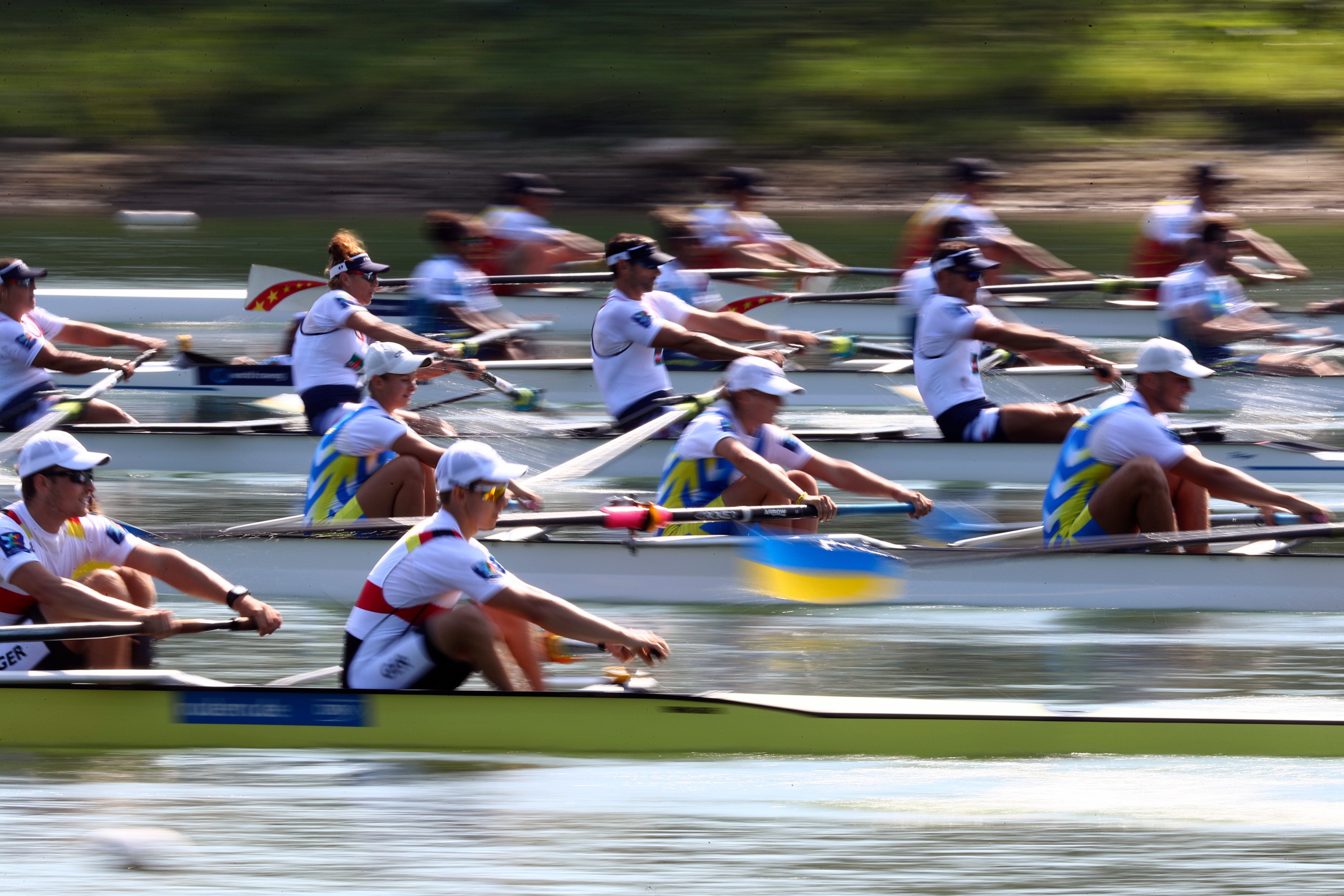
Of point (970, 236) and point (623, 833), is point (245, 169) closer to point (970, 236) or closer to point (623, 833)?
point (970, 236)

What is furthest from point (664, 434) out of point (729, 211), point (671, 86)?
point (671, 86)

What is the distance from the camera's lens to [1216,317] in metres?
12.5

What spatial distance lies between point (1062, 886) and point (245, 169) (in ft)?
90.6

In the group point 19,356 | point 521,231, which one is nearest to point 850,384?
point 521,231

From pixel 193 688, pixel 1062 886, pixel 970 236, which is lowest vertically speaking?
pixel 1062 886

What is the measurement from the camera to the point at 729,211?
50.0 feet

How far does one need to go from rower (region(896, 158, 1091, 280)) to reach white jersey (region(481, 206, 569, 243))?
2807 mm

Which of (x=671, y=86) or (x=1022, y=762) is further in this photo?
(x=671, y=86)

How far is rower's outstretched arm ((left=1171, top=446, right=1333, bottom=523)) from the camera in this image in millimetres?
7480

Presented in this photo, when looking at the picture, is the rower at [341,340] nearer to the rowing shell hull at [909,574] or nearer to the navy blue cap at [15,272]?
the navy blue cap at [15,272]

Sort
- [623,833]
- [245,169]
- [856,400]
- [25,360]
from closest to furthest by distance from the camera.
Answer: [623,833]
[25,360]
[856,400]
[245,169]

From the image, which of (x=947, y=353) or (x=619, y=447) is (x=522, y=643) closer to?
(x=619, y=447)

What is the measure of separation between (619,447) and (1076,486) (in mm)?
2443

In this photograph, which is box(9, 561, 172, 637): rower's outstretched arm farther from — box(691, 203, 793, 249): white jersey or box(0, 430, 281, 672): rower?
box(691, 203, 793, 249): white jersey
